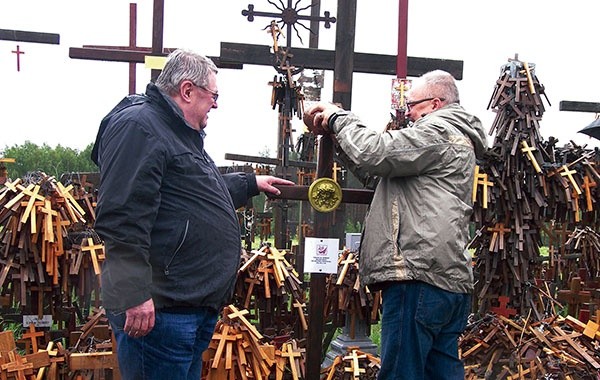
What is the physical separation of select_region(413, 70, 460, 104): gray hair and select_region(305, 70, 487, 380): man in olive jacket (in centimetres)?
11

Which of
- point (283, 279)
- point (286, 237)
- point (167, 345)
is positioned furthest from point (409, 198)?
point (286, 237)

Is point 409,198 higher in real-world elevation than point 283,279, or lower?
higher

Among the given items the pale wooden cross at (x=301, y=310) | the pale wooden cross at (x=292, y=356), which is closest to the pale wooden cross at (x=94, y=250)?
the pale wooden cross at (x=292, y=356)

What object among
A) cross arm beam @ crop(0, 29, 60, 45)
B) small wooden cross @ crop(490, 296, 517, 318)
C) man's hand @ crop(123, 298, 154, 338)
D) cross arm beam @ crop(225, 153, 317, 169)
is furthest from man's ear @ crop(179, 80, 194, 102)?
cross arm beam @ crop(225, 153, 317, 169)

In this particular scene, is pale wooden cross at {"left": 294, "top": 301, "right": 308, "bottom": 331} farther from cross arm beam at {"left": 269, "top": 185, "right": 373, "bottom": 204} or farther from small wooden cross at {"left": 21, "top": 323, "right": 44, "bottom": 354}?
small wooden cross at {"left": 21, "top": 323, "right": 44, "bottom": 354}

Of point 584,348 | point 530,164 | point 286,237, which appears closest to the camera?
point 584,348

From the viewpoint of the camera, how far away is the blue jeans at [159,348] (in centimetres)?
252

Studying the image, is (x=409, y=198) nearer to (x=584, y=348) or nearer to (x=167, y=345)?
(x=167, y=345)

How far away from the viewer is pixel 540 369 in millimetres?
4277

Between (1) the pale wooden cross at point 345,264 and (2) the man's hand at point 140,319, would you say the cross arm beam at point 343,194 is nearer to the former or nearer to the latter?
(2) the man's hand at point 140,319

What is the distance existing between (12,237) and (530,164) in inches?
149

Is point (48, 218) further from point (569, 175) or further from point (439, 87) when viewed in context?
point (569, 175)

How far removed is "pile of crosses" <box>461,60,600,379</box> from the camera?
4.68m

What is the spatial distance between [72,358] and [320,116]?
204cm
